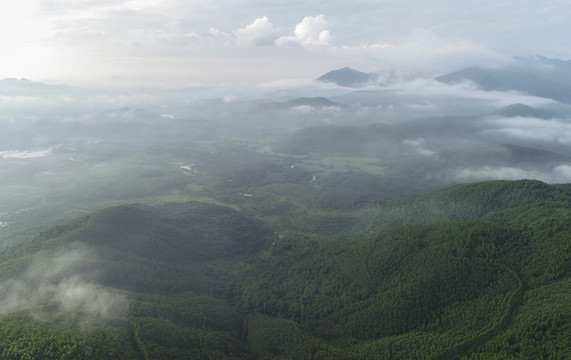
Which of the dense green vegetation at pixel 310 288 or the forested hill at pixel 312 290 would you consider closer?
the forested hill at pixel 312 290

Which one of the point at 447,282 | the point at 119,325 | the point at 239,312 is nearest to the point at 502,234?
the point at 447,282

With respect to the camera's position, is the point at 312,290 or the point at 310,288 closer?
the point at 312,290

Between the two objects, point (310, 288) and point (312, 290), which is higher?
point (312, 290)

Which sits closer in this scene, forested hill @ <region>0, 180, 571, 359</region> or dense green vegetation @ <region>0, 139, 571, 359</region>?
forested hill @ <region>0, 180, 571, 359</region>
